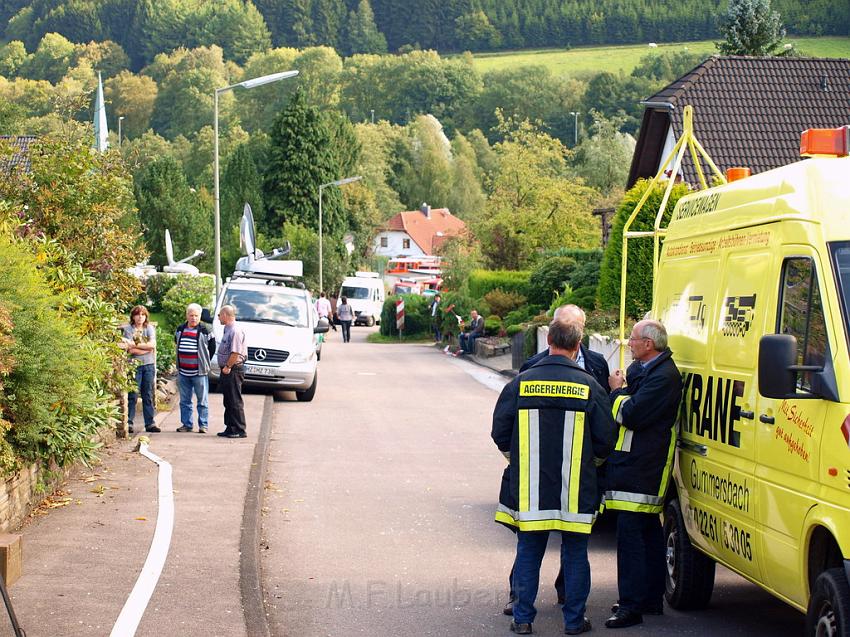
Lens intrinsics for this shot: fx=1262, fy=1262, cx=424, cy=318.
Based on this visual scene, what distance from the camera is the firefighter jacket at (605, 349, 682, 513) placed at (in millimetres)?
7402

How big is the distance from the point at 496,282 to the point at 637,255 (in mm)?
22180

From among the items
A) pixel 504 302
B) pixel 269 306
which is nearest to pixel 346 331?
pixel 504 302

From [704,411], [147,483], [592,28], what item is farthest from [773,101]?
[592,28]

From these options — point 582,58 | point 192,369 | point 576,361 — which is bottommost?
point 192,369

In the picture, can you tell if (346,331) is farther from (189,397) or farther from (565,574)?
(565,574)

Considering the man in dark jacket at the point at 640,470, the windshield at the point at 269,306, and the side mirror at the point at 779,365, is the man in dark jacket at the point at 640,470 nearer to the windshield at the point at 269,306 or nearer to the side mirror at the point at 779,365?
the side mirror at the point at 779,365

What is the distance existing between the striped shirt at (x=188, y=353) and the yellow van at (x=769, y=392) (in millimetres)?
9275

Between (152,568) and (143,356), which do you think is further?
(143,356)

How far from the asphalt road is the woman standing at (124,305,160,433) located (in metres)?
1.66

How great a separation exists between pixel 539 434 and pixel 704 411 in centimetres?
114

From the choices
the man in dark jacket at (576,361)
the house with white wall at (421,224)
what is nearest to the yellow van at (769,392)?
the man in dark jacket at (576,361)

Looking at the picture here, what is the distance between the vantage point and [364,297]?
221 ft

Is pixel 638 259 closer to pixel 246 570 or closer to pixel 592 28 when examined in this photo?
pixel 246 570

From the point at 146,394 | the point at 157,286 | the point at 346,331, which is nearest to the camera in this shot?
the point at 146,394
